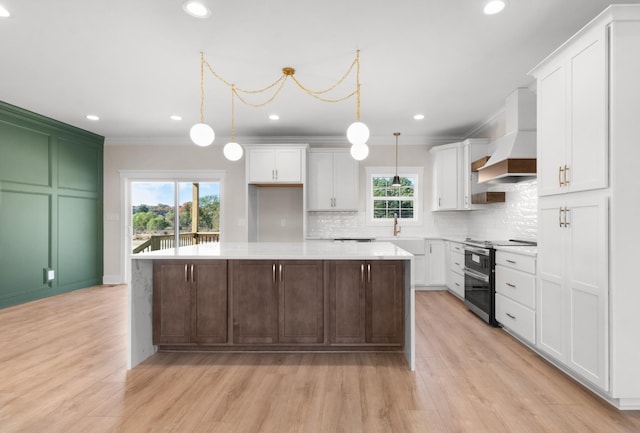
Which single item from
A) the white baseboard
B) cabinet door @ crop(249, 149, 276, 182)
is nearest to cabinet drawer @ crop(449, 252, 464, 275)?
cabinet door @ crop(249, 149, 276, 182)

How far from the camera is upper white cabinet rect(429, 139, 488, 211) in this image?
5.32m

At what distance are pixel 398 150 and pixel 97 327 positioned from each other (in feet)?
16.9

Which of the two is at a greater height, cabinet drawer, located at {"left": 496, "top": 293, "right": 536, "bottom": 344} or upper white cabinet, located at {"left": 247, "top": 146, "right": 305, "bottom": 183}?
upper white cabinet, located at {"left": 247, "top": 146, "right": 305, "bottom": 183}

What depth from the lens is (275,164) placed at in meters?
5.71

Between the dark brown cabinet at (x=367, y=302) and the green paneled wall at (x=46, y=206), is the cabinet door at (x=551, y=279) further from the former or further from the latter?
the green paneled wall at (x=46, y=206)

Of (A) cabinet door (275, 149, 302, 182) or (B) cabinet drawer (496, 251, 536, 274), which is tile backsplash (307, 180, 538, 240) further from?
(B) cabinet drawer (496, 251, 536, 274)

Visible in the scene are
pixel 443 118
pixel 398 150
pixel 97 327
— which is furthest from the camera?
pixel 398 150

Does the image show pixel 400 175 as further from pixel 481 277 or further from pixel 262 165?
pixel 481 277

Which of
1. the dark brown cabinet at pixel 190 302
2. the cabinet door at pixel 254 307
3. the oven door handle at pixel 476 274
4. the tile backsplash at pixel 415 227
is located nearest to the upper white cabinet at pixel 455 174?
the tile backsplash at pixel 415 227

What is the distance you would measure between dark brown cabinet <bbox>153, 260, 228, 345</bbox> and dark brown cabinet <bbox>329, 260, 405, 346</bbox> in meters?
0.95

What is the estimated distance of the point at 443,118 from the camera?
201 inches

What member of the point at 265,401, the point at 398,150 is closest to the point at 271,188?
the point at 398,150

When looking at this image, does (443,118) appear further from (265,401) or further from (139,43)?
(265,401)

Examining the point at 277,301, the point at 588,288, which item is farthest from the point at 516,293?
the point at 277,301
